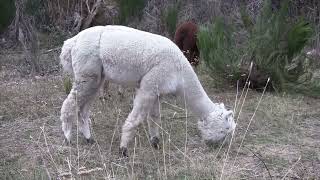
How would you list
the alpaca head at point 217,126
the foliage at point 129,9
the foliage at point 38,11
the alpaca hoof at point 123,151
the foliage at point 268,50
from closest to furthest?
the alpaca head at point 217,126 < the alpaca hoof at point 123,151 < the foliage at point 268,50 < the foliage at point 129,9 < the foliage at point 38,11

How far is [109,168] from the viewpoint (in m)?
5.13

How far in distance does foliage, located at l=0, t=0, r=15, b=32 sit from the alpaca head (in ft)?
20.4

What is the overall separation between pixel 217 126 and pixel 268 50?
11.7ft

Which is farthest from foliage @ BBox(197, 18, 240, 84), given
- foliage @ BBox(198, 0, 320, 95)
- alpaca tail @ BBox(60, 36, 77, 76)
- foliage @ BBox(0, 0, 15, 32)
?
foliage @ BBox(0, 0, 15, 32)

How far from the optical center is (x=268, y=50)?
8727mm

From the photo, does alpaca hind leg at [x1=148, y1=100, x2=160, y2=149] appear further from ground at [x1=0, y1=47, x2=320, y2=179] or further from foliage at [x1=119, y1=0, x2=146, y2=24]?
foliage at [x1=119, y1=0, x2=146, y2=24]

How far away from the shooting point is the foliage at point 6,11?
34.5 ft

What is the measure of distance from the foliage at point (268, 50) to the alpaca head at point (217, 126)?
320 cm

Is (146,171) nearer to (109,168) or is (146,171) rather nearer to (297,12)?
(109,168)

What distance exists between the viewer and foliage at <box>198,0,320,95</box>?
28.6 ft

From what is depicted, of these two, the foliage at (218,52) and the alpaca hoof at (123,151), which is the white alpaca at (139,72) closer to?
the alpaca hoof at (123,151)

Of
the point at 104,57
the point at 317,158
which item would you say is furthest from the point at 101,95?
the point at 317,158

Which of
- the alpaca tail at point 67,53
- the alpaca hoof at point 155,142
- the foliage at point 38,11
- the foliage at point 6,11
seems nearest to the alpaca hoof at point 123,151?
the alpaca hoof at point 155,142

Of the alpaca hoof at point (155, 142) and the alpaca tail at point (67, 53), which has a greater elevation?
the alpaca tail at point (67, 53)
